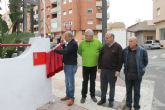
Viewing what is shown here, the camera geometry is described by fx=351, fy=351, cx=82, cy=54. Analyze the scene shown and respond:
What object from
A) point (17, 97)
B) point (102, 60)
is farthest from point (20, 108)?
point (102, 60)

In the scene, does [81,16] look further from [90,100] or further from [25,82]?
[25,82]

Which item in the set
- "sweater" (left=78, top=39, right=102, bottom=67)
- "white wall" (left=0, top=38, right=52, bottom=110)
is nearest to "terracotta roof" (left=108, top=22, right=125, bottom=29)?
"sweater" (left=78, top=39, right=102, bottom=67)

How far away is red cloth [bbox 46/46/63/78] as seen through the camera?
8.85 meters

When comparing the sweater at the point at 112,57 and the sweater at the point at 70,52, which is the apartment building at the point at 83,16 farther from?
the sweater at the point at 112,57

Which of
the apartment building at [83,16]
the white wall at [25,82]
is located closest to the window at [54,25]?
the apartment building at [83,16]

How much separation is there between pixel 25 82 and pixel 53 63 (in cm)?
136

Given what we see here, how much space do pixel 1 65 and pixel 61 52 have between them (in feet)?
6.27

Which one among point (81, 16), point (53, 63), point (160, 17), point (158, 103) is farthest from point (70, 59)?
point (81, 16)

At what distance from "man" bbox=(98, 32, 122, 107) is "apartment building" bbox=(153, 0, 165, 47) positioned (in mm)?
48335

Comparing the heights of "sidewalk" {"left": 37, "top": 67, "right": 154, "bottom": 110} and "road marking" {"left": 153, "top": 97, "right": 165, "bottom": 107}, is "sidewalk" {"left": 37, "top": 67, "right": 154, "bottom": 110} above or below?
above

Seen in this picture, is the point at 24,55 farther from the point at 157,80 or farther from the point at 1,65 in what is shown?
the point at 157,80

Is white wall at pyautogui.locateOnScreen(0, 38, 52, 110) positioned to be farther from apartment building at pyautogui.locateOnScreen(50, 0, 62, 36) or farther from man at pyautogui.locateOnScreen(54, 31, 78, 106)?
apartment building at pyautogui.locateOnScreen(50, 0, 62, 36)

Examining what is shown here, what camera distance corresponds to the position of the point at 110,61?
8617 millimetres

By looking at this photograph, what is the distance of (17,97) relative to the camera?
25.1ft
